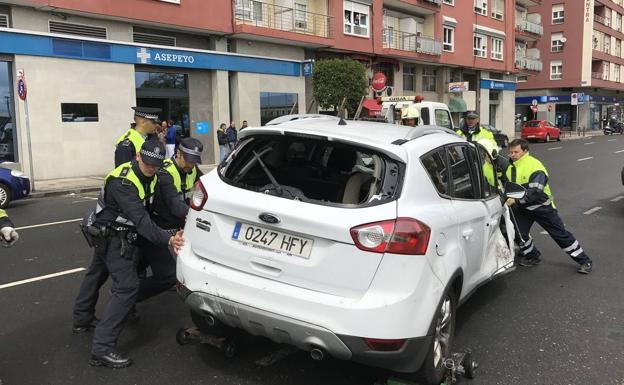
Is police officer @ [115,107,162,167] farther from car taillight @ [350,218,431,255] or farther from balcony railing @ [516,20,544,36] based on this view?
balcony railing @ [516,20,544,36]

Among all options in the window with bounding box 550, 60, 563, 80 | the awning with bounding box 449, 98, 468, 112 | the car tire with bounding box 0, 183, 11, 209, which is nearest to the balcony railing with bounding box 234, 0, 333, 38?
the awning with bounding box 449, 98, 468, 112

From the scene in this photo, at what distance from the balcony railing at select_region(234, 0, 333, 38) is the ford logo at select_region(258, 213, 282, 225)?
20597 millimetres

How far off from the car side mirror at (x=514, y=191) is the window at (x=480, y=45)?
36.2 m

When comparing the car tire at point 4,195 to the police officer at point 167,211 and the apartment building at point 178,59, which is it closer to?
the apartment building at point 178,59

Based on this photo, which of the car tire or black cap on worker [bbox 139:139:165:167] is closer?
black cap on worker [bbox 139:139:165:167]

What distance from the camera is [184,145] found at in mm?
4395

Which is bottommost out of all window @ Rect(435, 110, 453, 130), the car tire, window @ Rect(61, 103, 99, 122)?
the car tire

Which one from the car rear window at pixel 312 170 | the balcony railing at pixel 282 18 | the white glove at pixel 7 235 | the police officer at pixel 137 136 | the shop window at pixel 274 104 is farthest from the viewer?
the shop window at pixel 274 104

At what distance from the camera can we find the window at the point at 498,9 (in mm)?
41500

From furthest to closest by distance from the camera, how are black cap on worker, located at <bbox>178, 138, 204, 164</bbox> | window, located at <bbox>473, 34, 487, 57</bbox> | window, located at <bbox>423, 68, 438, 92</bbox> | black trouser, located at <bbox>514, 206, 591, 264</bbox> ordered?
window, located at <bbox>473, 34, 487, 57</bbox> < window, located at <bbox>423, 68, 438, 92</bbox> < black trouser, located at <bbox>514, 206, 591, 264</bbox> < black cap on worker, located at <bbox>178, 138, 204, 164</bbox>

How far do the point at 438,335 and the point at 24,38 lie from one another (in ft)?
56.4

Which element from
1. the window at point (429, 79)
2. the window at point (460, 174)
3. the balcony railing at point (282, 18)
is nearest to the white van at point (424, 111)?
the window at point (460, 174)

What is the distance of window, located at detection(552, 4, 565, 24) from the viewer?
57.6m

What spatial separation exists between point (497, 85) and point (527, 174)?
39.1 meters
